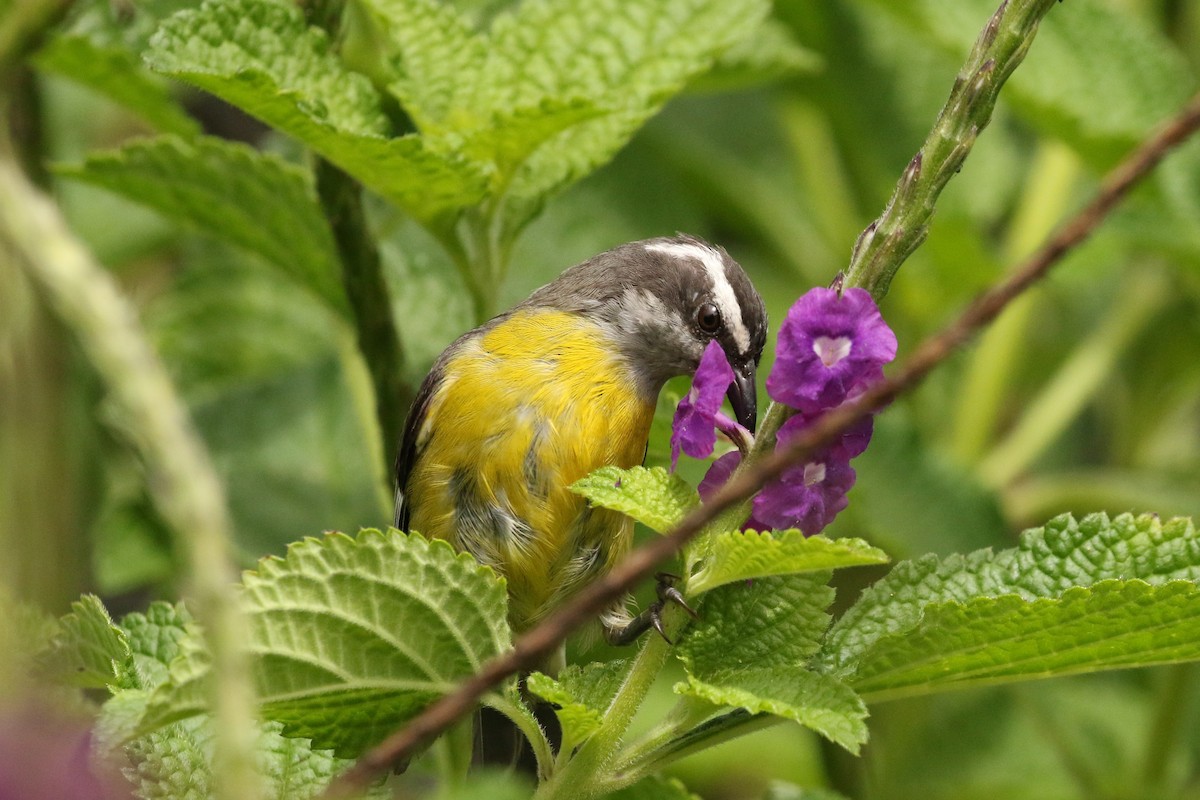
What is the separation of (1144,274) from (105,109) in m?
3.99

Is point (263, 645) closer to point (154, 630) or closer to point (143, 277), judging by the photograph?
point (154, 630)

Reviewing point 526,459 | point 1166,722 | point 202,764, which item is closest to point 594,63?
point 526,459

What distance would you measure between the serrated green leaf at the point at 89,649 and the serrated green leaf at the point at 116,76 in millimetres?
1270

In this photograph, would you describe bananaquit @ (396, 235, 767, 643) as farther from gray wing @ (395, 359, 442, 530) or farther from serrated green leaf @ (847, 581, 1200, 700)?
serrated green leaf @ (847, 581, 1200, 700)

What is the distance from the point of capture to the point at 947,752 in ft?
14.8

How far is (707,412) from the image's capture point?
6.41 ft

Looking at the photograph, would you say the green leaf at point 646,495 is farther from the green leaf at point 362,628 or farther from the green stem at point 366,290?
the green stem at point 366,290

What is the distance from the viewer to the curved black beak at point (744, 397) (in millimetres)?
3194

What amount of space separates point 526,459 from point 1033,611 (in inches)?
55.8

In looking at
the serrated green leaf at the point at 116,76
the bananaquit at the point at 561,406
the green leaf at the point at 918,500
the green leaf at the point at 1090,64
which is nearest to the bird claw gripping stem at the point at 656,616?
the bananaquit at the point at 561,406

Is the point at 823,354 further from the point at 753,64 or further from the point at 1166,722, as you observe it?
the point at 1166,722

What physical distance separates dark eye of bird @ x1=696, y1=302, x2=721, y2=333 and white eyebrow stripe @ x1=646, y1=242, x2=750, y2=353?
2cm

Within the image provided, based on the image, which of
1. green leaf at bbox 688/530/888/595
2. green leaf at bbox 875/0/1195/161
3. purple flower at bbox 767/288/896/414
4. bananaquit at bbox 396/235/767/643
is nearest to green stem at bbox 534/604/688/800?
green leaf at bbox 688/530/888/595

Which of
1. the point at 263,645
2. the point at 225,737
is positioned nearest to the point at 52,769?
the point at 225,737
